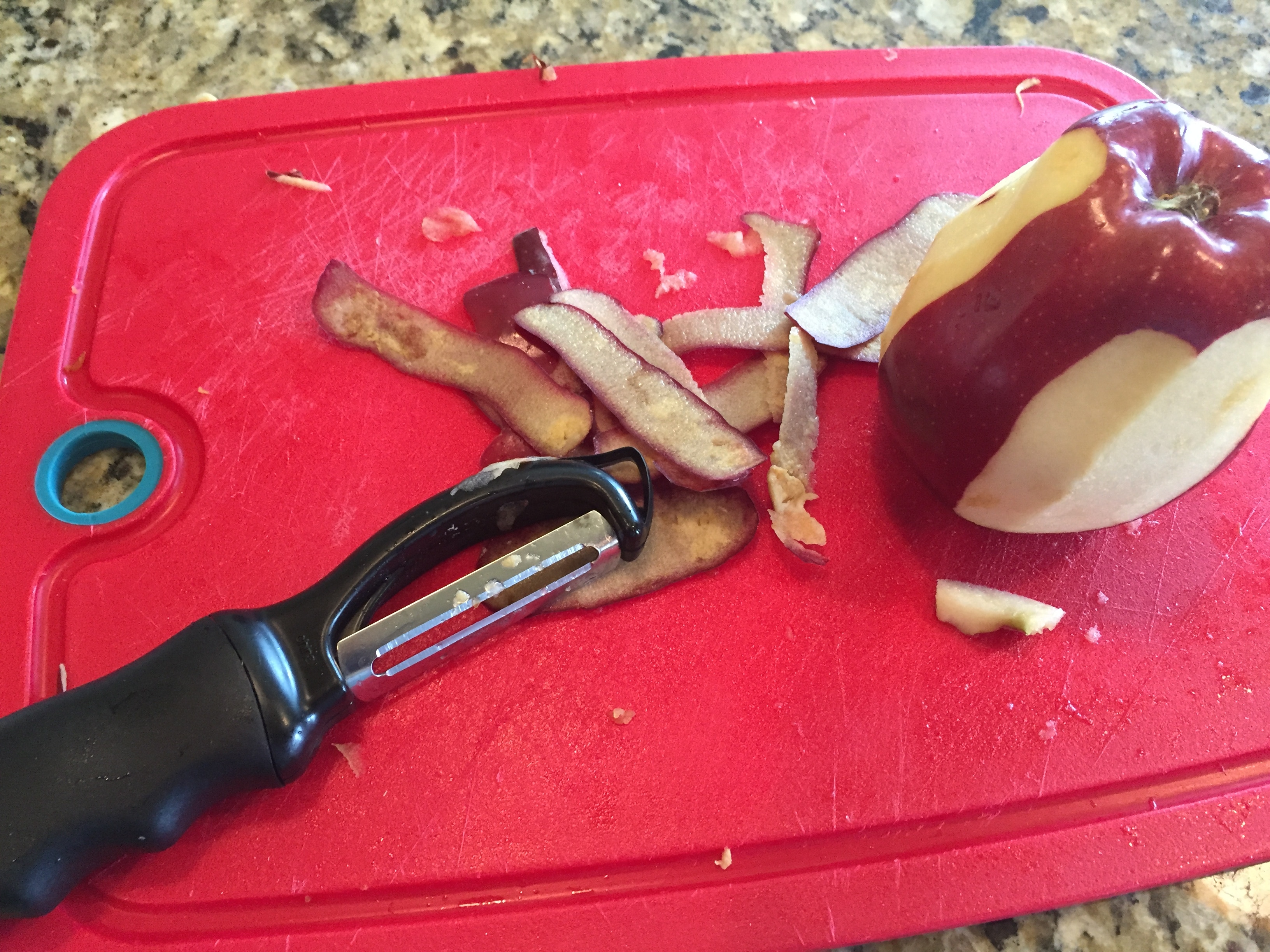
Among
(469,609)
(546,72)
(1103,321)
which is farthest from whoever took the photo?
(546,72)

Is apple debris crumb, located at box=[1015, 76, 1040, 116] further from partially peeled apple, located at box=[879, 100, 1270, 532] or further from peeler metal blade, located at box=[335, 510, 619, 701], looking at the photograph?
peeler metal blade, located at box=[335, 510, 619, 701]

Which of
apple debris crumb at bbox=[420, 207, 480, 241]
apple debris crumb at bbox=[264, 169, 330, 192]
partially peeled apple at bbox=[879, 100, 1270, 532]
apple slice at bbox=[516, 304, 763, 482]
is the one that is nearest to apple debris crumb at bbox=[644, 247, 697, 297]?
apple slice at bbox=[516, 304, 763, 482]

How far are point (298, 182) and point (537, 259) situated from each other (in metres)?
0.36

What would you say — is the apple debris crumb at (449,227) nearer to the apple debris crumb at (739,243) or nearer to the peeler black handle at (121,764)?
the apple debris crumb at (739,243)

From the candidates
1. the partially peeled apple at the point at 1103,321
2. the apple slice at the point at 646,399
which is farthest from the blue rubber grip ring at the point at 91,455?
the partially peeled apple at the point at 1103,321

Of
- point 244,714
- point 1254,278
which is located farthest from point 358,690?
point 1254,278

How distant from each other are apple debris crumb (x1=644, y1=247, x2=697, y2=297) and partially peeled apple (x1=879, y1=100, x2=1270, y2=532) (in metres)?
0.34

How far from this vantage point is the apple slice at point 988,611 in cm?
91

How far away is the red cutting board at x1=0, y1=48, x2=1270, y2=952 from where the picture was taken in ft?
2.76

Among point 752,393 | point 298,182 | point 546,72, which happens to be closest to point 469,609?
point 752,393

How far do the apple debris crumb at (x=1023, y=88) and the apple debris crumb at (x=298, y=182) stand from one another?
983 millimetres

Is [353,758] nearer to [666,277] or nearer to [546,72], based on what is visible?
[666,277]

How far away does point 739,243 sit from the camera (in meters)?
1.14

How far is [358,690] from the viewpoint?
2.78ft
